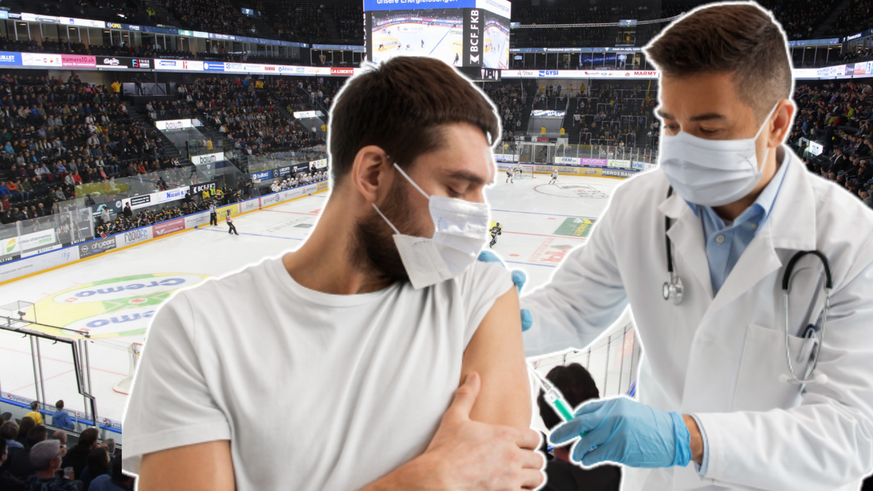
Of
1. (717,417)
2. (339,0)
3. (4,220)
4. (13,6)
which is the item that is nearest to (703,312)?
(717,417)

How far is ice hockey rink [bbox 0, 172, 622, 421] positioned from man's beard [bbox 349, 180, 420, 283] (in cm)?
662

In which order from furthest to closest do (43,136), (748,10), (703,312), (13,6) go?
(13,6) → (43,136) → (703,312) → (748,10)

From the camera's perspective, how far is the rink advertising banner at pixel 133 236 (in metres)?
18.2

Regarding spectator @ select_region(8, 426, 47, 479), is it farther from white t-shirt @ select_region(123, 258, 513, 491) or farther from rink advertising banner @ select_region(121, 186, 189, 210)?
rink advertising banner @ select_region(121, 186, 189, 210)

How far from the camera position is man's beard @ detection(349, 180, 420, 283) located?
5.10 feet

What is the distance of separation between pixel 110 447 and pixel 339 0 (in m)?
42.9

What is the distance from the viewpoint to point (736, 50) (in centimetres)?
190

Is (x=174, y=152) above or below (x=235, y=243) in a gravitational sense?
above

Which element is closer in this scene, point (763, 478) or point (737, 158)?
point (763, 478)

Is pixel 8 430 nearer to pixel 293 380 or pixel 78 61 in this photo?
pixel 293 380

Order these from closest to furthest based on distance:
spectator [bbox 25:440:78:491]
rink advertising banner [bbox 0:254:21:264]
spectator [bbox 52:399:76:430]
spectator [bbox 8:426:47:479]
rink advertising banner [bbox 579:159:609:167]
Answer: spectator [bbox 25:440:78:491] < spectator [bbox 8:426:47:479] < spectator [bbox 52:399:76:430] < rink advertising banner [bbox 0:254:21:264] < rink advertising banner [bbox 579:159:609:167]

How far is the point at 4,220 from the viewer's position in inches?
661

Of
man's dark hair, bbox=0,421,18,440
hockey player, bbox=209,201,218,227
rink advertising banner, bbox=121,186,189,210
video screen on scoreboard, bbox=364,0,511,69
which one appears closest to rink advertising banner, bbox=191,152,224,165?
rink advertising banner, bbox=121,186,189,210

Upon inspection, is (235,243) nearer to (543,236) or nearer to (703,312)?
(543,236)
